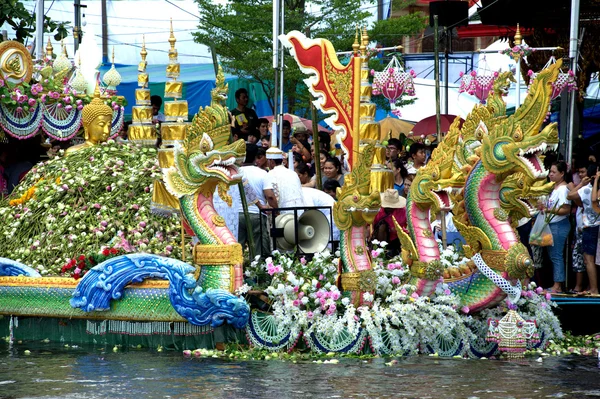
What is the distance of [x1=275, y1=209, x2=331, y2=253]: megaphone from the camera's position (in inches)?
404

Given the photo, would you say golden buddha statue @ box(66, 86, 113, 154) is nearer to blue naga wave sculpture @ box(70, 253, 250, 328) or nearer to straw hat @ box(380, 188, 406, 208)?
blue naga wave sculpture @ box(70, 253, 250, 328)

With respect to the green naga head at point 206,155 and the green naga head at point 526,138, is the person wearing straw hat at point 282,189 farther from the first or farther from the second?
the green naga head at point 526,138

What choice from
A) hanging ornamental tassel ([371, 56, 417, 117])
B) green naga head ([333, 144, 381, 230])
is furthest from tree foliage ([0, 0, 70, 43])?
green naga head ([333, 144, 381, 230])

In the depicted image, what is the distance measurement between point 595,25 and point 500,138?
963cm

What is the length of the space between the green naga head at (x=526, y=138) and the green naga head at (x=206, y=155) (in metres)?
2.04

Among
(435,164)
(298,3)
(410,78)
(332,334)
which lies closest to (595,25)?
(410,78)

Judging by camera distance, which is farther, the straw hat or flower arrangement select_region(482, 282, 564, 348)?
the straw hat

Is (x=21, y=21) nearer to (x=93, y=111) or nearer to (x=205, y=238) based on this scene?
(x=93, y=111)

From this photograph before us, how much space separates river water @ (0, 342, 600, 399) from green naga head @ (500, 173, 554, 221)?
4.05 feet

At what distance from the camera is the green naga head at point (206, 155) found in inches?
359

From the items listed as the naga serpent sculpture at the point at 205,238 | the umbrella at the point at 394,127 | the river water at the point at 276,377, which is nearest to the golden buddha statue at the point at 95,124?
the naga serpent sculpture at the point at 205,238

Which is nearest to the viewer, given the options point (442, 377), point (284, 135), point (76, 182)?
point (442, 377)

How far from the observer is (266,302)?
934cm

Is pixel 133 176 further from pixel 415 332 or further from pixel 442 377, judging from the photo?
pixel 442 377
